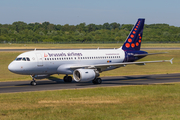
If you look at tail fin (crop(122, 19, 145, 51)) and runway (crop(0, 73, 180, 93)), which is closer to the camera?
runway (crop(0, 73, 180, 93))

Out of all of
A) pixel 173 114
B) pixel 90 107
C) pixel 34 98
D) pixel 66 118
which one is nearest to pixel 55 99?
pixel 34 98

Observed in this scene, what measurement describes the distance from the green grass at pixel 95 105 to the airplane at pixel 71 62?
260 inches

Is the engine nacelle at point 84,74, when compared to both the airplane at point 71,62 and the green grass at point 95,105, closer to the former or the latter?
the airplane at point 71,62

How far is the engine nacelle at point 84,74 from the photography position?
Answer: 3297 centimetres

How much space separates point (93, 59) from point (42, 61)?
24.9 feet

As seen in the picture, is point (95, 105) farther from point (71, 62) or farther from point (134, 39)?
point (134, 39)

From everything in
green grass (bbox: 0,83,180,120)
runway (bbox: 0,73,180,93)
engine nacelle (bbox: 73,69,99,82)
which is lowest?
runway (bbox: 0,73,180,93)

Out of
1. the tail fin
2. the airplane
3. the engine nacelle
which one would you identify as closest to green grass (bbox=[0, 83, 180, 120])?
the engine nacelle

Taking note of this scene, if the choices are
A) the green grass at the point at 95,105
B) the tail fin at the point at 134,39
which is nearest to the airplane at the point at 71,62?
the tail fin at the point at 134,39

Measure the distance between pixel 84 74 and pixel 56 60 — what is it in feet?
14.6

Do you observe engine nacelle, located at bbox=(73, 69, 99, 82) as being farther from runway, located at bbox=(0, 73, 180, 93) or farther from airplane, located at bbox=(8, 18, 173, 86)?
runway, located at bbox=(0, 73, 180, 93)

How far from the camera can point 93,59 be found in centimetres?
3822

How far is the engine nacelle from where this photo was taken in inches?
1298

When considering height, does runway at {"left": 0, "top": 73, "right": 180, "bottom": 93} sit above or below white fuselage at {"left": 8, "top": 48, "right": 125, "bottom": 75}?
below
